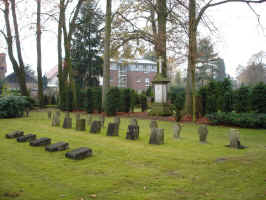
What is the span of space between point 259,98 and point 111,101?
1065cm

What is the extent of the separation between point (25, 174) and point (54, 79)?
60.5 m

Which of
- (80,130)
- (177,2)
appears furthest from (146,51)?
(80,130)

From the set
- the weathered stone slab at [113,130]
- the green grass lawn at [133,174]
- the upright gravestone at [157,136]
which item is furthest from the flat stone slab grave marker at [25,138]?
the upright gravestone at [157,136]

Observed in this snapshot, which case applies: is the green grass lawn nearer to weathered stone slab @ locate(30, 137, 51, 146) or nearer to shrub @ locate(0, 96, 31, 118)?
weathered stone slab @ locate(30, 137, 51, 146)

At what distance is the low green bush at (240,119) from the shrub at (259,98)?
2.89 ft

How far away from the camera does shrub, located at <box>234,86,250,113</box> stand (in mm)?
14762

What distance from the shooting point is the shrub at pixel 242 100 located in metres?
14.8

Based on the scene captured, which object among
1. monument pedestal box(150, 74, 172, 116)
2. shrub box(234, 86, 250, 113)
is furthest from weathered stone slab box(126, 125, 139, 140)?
monument pedestal box(150, 74, 172, 116)

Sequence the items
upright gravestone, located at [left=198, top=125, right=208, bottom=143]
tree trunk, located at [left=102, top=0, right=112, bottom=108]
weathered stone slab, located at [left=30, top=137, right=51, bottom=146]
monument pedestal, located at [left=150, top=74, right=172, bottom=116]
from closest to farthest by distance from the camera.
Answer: weathered stone slab, located at [left=30, top=137, right=51, bottom=146] < upright gravestone, located at [left=198, top=125, right=208, bottom=143] < monument pedestal, located at [left=150, top=74, right=172, bottom=116] < tree trunk, located at [left=102, top=0, right=112, bottom=108]

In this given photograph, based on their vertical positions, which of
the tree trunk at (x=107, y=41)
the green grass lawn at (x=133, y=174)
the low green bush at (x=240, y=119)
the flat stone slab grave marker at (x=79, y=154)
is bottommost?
the green grass lawn at (x=133, y=174)

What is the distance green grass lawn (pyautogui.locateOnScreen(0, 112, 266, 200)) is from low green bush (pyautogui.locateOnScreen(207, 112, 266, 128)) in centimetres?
605

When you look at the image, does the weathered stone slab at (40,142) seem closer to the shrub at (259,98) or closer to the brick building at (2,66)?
the shrub at (259,98)

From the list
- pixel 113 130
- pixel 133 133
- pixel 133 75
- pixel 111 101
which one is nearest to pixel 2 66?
pixel 133 75

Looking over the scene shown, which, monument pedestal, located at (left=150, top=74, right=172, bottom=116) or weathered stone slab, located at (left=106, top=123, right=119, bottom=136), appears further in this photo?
monument pedestal, located at (left=150, top=74, right=172, bottom=116)
